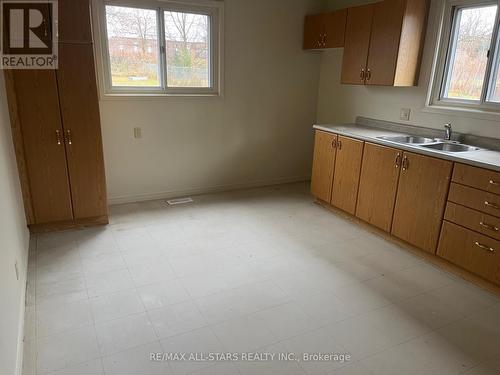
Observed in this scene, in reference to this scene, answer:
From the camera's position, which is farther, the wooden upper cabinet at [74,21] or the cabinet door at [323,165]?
the cabinet door at [323,165]

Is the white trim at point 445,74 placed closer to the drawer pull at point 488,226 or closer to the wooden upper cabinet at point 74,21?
the drawer pull at point 488,226

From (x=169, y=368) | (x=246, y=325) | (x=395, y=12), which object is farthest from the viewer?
(x=395, y=12)

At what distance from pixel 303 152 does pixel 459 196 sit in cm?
252

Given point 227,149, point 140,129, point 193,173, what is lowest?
point 193,173

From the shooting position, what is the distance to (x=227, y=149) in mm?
4438

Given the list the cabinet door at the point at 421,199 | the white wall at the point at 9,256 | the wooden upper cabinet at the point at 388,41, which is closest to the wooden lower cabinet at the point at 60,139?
the white wall at the point at 9,256

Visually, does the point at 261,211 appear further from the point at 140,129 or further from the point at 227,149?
the point at 140,129

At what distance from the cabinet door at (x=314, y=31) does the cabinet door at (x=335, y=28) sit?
9 centimetres

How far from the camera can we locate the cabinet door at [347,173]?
11.3 feet

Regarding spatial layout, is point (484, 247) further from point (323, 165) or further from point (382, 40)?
point (382, 40)

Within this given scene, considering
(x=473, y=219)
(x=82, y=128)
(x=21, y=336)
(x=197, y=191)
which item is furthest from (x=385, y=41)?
(x=21, y=336)

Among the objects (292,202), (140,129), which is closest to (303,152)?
(292,202)

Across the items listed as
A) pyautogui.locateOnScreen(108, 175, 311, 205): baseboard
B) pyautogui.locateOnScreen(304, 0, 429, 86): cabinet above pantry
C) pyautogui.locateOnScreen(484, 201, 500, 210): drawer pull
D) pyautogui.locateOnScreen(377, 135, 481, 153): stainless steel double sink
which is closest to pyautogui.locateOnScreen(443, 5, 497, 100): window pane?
pyautogui.locateOnScreen(304, 0, 429, 86): cabinet above pantry

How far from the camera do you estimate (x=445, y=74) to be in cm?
331
